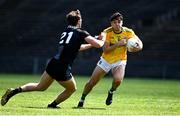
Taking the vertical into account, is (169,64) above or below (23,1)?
below

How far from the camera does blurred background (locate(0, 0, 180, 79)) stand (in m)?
42.3

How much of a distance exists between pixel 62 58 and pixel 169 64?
26510 mm

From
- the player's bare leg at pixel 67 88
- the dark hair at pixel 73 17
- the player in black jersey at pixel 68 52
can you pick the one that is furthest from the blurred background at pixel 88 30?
the dark hair at pixel 73 17

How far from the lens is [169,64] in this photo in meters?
40.3

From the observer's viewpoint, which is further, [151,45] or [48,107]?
[151,45]

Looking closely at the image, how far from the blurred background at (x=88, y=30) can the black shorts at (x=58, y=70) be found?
86.1 feet

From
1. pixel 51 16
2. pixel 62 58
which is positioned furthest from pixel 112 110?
pixel 51 16

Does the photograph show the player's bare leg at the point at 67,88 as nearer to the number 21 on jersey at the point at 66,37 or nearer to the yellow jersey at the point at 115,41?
the number 21 on jersey at the point at 66,37

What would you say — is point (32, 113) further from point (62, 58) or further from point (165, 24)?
point (165, 24)

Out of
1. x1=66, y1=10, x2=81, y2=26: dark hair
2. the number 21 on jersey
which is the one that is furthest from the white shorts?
x1=66, y1=10, x2=81, y2=26: dark hair

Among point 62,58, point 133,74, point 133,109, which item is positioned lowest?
point 133,74

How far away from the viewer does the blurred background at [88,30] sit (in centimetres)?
4228

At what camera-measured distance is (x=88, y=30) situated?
4788cm

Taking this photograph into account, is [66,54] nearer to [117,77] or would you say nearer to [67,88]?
[67,88]
